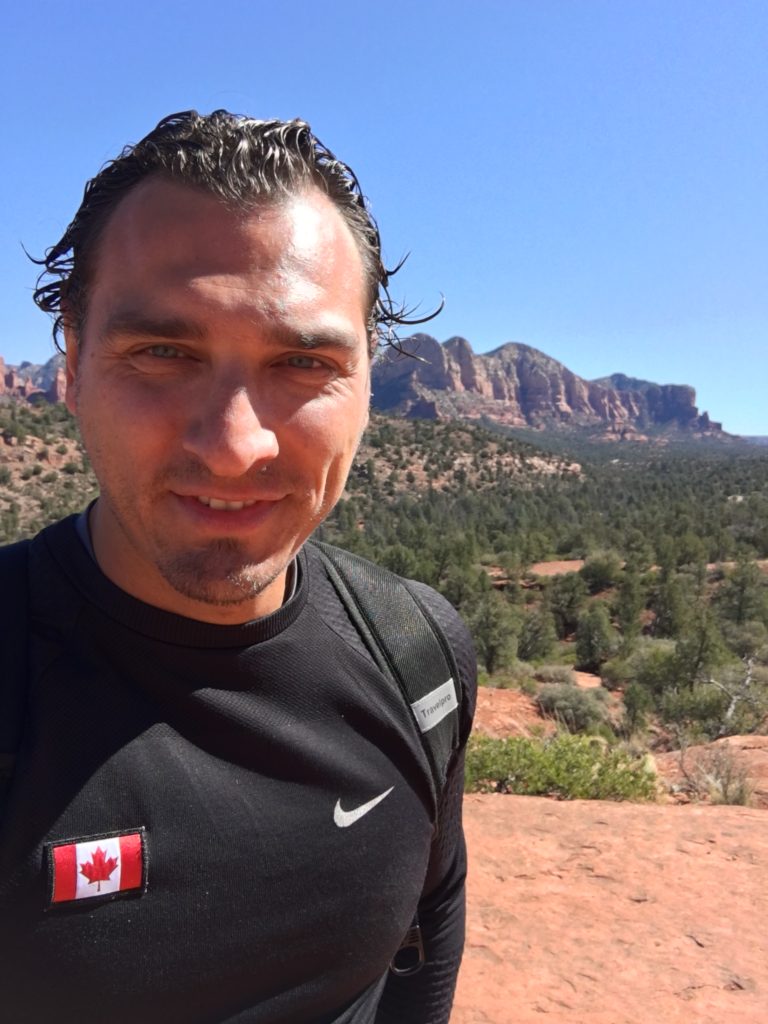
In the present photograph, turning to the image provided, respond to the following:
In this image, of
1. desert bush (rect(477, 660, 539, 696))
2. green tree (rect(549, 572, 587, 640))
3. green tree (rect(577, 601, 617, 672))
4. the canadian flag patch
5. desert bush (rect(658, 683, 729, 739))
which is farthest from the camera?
green tree (rect(549, 572, 587, 640))

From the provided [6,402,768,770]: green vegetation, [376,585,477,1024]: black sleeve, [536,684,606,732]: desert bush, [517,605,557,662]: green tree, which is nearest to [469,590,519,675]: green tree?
[6,402,768,770]: green vegetation

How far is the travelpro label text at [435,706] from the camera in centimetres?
→ 141

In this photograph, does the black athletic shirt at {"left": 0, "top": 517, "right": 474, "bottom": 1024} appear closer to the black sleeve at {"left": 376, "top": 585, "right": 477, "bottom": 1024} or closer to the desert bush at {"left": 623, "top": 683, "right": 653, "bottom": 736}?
the black sleeve at {"left": 376, "top": 585, "right": 477, "bottom": 1024}

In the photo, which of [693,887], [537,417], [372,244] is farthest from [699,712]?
[537,417]

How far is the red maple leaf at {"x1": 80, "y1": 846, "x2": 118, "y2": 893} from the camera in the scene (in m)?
0.97

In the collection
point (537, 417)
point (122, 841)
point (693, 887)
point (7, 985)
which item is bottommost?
point (693, 887)

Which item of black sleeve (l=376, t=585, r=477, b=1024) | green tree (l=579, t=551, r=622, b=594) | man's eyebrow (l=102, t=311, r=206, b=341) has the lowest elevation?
green tree (l=579, t=551, r=622, b=594)

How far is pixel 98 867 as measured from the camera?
98 centimetres

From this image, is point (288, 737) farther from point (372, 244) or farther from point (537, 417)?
point (537, 417)

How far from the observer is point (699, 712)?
15297 mm

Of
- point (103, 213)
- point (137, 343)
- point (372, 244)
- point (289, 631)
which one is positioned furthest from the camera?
point (372, 244)

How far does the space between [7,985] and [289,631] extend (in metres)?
0.63

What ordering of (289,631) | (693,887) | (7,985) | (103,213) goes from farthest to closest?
(693,887) < (289,631) < (103,213) < (7,985)

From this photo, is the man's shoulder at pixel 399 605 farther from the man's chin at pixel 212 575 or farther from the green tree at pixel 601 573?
Answer: the green tree at pixel 601 573
